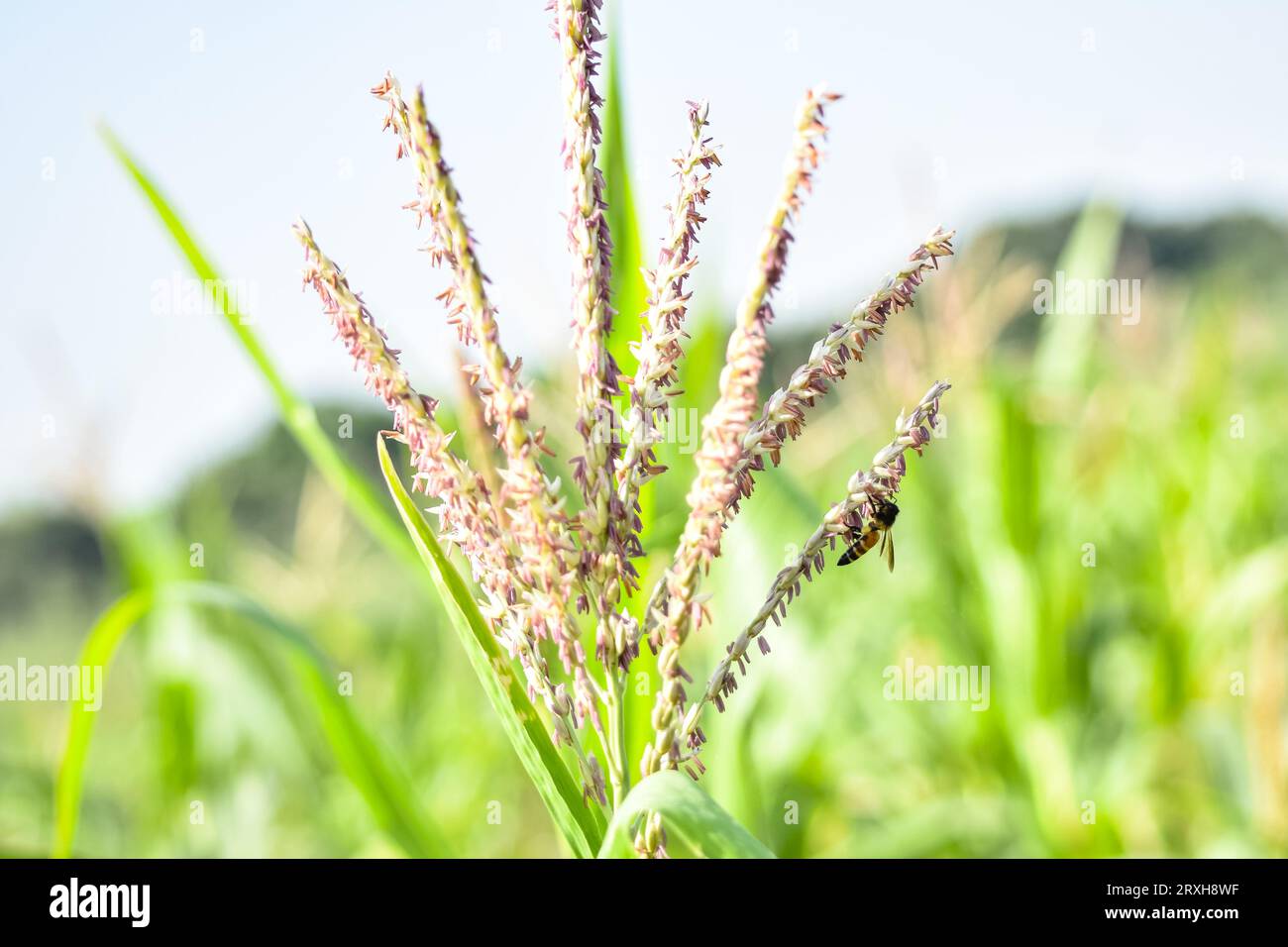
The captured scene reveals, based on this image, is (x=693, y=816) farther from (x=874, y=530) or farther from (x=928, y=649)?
(x=928, y=649)

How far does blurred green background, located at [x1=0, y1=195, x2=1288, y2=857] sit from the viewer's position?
214 centimetres

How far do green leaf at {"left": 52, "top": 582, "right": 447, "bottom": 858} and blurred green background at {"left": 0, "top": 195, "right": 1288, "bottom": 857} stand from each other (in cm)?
4

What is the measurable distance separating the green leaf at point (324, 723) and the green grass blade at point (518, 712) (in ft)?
1.16

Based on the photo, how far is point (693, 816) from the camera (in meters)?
0.51

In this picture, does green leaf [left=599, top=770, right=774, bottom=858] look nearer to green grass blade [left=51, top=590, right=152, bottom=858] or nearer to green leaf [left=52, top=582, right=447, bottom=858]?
green leaf [left=52, top=582, right=447, bottom=858]

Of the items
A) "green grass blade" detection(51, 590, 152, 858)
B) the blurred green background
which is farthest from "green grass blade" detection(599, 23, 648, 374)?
"green grass blade" detection(51, 590, 152, 858)

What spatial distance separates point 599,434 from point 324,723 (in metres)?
0.62

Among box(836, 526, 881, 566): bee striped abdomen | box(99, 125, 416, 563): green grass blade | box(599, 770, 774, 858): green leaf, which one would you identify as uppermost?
box(99, 125, 416, 563): green grass blade

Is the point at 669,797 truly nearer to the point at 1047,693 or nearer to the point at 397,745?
the point at 1047,693

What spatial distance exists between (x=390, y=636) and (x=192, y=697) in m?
2.67

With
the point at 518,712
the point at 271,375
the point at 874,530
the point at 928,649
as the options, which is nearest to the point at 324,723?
the point at 271,375

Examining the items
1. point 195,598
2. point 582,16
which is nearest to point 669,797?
point 582,16

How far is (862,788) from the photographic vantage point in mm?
3084

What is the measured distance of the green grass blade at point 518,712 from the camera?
62cm
